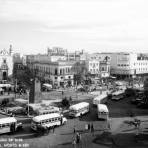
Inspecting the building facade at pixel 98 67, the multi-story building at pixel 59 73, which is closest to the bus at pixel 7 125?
the multi-story building at pixel 59 73

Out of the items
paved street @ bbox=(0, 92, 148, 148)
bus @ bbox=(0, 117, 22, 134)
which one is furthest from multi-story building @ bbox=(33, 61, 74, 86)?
bus @ bbox=(0, 117, 22, 134)

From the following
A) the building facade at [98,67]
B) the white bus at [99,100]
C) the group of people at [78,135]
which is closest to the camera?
the group of people at [78,135]

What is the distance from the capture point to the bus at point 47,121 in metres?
29.5

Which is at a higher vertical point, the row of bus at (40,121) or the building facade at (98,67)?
the building facade at (98,67)

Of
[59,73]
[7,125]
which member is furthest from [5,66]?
[7,125]

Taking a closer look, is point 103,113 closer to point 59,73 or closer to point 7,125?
point 7,125

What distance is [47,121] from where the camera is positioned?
99.6 feet

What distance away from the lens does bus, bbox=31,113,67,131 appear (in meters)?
29.5

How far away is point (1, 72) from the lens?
2685 inches

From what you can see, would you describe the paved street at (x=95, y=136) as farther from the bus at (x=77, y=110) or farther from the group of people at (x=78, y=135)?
the bus at (x=77, y=110)

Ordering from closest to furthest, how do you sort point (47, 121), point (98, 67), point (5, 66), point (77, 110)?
point (47, 121) < point (77, 110) < point (5, 66) < point (98, 67)

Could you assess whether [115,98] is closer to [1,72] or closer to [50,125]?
[50,125]

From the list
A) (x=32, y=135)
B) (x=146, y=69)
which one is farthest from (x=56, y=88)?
(x=146, y=69)

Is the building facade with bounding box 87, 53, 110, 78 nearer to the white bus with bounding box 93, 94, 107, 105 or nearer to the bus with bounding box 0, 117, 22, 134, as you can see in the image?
the white bus with bounding box 93, 94, 107, 105
